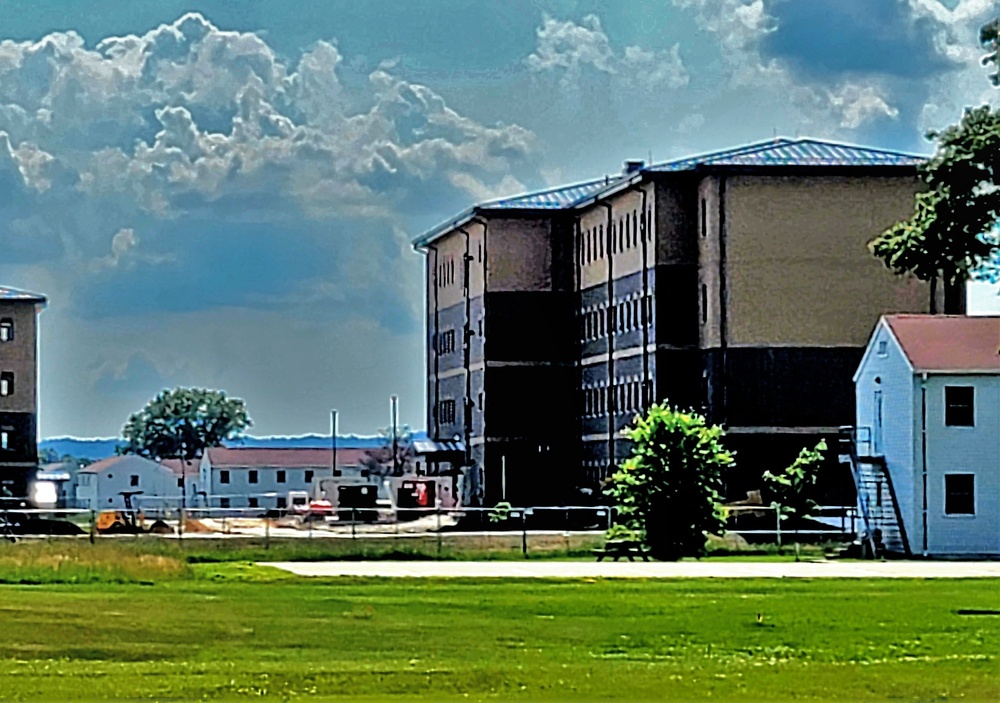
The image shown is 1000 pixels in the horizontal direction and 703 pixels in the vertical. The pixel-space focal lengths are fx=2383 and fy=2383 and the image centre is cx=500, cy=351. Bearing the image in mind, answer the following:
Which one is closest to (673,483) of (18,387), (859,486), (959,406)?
(959,406)

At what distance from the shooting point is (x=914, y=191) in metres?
87.4

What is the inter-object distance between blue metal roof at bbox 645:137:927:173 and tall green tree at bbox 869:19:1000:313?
118 ft

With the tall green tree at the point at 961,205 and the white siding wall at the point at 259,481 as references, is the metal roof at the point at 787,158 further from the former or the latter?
the white siding wall at the point at 259,481

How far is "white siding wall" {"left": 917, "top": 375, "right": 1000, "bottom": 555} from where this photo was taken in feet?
216

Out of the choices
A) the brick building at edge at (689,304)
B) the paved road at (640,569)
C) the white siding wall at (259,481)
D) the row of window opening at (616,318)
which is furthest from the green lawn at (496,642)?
the white siding wall at (259,481)

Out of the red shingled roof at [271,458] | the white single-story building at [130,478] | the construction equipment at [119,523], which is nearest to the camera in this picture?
the construction equipment at [119,523]

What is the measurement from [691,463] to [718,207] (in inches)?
1257

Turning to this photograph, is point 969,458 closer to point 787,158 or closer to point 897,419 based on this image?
point 897,419

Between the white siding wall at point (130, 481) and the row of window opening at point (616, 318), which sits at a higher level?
the row of window opening at point (616, 318)

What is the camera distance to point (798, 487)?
7244 cm

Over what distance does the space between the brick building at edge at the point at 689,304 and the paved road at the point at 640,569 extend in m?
28.8

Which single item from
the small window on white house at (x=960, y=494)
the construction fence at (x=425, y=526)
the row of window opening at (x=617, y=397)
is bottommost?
the construction fence at (x=425, y=526)

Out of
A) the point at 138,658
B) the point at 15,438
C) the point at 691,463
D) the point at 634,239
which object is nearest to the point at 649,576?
the point at 691,463

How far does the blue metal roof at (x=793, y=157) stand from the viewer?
286 feet
